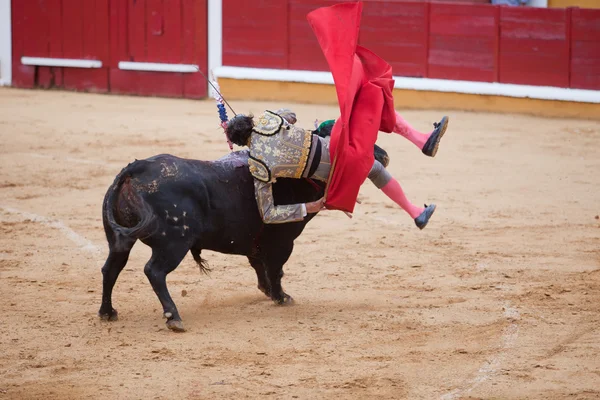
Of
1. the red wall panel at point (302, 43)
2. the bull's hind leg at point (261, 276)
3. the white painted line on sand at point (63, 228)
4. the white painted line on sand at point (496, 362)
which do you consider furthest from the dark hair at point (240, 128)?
the red wall panel at point (302, 43)

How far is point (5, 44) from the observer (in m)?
14.1

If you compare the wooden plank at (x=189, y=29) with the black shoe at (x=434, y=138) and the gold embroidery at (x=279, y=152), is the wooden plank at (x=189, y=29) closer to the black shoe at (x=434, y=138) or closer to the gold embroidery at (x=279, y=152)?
the black shoe at (x=434, y=138)

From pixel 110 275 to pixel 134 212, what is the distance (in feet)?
1.15

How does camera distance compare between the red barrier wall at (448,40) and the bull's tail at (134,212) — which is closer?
the bull's tail at (134,212)

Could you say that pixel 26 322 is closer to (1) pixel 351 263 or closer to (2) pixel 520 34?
(1) pixel 351 263

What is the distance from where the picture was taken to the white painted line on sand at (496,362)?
3.72m

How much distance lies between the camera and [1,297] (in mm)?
5062

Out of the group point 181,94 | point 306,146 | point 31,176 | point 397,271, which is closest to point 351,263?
point 397,271

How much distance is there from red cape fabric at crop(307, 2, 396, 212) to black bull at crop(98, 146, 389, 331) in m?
0.23

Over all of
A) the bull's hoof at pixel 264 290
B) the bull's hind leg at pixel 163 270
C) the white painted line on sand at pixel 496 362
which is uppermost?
the bull's hind leg at pixel 163 270

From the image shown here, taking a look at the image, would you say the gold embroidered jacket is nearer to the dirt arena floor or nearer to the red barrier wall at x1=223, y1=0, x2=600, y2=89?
the dirt arena floor

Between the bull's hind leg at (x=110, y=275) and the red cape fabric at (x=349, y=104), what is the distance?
3.12ft

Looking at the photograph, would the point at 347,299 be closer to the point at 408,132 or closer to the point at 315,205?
the point at 315,205

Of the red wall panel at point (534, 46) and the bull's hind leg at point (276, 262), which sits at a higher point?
the red wall panel at point (534, 46)
